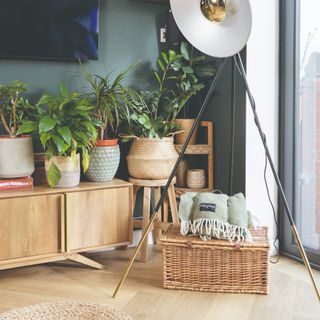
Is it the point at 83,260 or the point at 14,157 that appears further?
the point at 83,260

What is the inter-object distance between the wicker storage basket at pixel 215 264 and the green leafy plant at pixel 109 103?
790mm

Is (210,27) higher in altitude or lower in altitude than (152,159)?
higher

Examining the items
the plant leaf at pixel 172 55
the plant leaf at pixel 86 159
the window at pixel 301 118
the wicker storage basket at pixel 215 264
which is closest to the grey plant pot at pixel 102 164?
the plant leaf at pixel 86 159

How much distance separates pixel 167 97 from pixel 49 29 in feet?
2.75

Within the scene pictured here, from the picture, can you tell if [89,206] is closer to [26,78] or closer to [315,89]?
[26,78]

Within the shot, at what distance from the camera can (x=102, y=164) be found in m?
2.55

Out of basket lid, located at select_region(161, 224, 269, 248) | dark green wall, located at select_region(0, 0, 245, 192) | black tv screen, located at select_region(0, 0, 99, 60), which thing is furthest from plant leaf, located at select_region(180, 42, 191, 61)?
basket lid, located at select_region(161, 224, 269, 248)

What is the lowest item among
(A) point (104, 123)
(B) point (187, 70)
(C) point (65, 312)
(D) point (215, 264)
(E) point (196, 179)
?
(C) point (65, 312)

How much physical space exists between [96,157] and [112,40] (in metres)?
0.80

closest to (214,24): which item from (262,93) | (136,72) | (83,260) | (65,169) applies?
(262,93)

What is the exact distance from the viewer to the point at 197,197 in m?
2.26

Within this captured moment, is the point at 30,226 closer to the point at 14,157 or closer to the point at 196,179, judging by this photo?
the point at 14,157

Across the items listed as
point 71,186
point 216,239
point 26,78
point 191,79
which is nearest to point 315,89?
point 191,79

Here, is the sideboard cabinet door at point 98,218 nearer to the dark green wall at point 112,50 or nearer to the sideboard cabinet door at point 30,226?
the sideboard cabinet door at point 30,226
